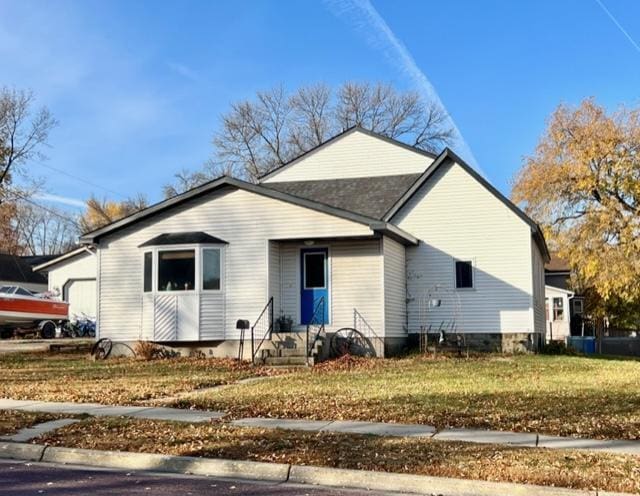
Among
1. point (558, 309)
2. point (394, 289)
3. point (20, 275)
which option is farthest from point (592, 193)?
point (20, 275)

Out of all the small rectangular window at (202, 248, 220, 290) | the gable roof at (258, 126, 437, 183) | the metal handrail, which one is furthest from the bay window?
the gable roof at (258, 126, 437, 183)

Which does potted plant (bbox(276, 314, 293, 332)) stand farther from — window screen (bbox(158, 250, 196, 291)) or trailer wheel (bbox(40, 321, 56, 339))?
trailer wheel (bbox(40, 321, 56, 339))

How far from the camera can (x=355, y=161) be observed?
26906 mm

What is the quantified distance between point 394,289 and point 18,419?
1302cm

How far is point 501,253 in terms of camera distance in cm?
2202

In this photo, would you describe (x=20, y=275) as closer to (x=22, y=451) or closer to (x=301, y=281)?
(x=301, y=281)

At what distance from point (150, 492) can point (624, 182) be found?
29627 mm

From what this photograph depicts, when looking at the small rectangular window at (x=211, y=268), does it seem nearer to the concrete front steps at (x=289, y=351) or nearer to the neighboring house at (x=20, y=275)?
the concrete front steps at (x=289, y=351)

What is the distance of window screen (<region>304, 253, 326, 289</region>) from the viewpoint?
66.9 feet

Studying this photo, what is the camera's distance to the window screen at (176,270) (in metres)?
19.4

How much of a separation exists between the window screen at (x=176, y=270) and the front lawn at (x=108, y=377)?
202 centimetres

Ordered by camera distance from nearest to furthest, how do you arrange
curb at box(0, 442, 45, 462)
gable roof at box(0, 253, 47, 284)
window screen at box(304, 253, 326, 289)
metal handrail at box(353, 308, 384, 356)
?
1. curb at box(0, 442, 45, 462)
2. metal handrail at box(353, 308, 384, 356)
3. window screen at box(304, 253, 326, 289)
4. gable roof at box(0, 253, 47, 284)

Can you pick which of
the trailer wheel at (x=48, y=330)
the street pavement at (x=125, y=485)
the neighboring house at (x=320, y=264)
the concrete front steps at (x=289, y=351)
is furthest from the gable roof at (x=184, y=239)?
the trailer wheel at (x=48, y=330)

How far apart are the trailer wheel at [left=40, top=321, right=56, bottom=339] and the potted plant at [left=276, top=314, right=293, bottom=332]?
16721 mm
